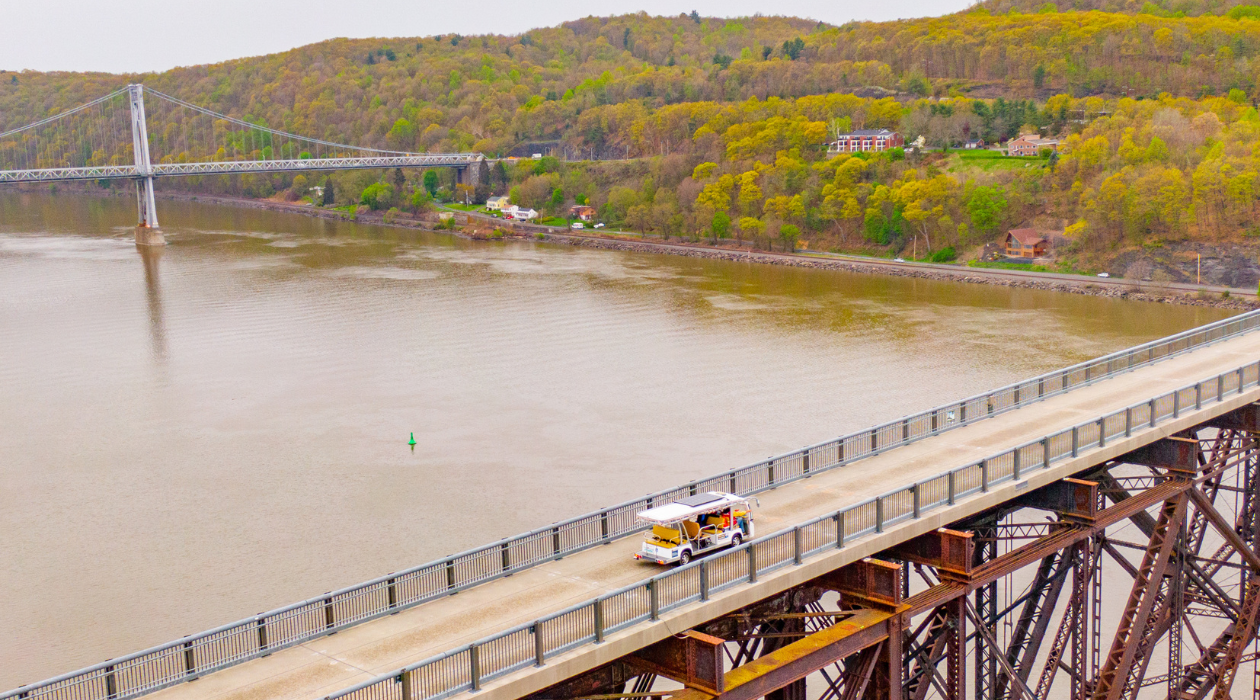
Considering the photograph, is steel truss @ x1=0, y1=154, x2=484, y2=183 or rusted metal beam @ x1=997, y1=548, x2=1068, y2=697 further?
steel truss @ x1=0, y1=154, x2=484, y2=183

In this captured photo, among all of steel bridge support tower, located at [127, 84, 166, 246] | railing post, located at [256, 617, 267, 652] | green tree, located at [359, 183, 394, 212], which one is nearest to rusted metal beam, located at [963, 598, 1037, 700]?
railing post, located at [256, 617, 267, 652]

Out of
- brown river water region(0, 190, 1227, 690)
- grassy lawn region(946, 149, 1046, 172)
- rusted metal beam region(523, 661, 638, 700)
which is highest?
grassy lawn region(946, 149, 1046, 172)

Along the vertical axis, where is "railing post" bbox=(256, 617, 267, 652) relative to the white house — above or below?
above

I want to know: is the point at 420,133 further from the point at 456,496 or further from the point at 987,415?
the point at 987,415

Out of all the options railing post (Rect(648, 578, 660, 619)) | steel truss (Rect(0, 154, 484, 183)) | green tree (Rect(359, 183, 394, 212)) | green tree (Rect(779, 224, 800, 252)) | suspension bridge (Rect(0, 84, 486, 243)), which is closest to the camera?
railing post (Rect(648, 578, 660, 619))

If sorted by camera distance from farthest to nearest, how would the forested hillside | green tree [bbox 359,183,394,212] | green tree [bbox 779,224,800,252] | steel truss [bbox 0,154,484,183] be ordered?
green tree [bbox 359,183,394,212] < steel truss [bbox 0,154,484,183] < green tree [bbox 779,224,800,252] < the forested hillside

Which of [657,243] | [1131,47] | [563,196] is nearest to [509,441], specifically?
[657,243]

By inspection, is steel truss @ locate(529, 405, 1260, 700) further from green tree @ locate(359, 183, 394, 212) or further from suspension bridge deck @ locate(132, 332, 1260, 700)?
green tree @ locate(359, 183, 394, 212)

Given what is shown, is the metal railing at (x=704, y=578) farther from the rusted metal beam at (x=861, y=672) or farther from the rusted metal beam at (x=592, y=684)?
the rusted metal beam at (x=861, y=672)
